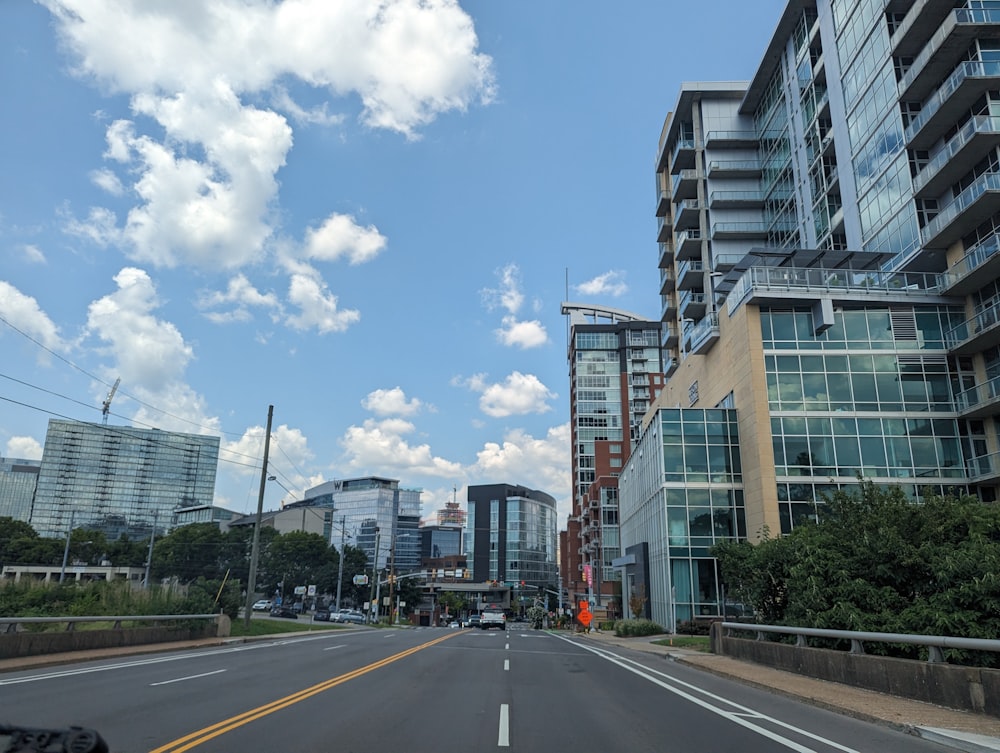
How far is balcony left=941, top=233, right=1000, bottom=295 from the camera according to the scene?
33969 mm

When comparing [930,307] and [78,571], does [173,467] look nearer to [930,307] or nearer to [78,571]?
[78,571]

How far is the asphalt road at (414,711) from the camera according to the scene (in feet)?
27.9

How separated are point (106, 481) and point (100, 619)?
193 metres

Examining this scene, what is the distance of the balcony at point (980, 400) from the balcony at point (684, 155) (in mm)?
33433

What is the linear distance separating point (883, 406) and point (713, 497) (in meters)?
10.5

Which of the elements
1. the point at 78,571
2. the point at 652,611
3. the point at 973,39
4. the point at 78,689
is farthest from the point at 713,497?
the point at 78,571

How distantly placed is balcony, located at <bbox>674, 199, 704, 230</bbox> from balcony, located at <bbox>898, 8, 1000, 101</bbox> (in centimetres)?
2344

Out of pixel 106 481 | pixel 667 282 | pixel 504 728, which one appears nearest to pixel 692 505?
pixel 667 282

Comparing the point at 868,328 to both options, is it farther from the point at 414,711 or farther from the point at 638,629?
the point at 414,711

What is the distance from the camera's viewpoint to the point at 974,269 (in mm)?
35094

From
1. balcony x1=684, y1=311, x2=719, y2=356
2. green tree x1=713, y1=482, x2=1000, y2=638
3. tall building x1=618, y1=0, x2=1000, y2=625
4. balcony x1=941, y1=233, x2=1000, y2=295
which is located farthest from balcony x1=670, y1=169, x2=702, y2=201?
green tree x1=713, y1=482, x2=1000, y2=638

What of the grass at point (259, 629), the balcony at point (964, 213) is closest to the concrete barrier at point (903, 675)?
the grass at point (259, 629)

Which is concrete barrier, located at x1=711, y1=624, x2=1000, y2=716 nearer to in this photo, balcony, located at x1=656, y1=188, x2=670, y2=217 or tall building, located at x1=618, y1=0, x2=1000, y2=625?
tall building, located at x1=618, y1=0, x2=1000, y2=625

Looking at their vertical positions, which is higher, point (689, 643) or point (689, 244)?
point (689, 244)
